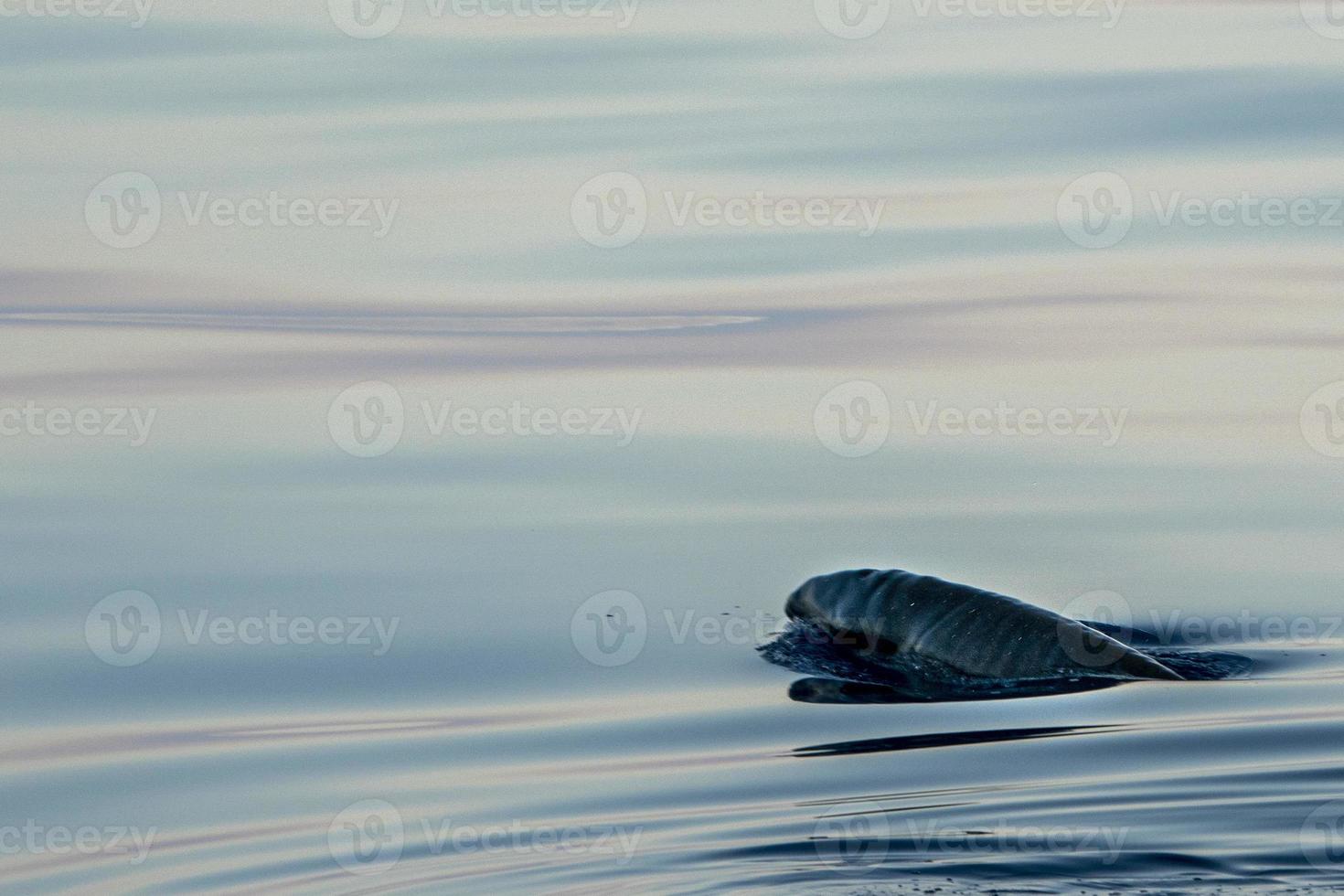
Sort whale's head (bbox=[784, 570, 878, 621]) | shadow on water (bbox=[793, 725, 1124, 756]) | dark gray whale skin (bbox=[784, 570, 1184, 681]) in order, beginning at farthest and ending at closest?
1. whale's head (bbox=[784, 570, 878, 621])
2. dark gray whale skin (bbox=[784, 570, 1184, 681])
3. shadow on water (bbox=[793, 725, 1124, 756])

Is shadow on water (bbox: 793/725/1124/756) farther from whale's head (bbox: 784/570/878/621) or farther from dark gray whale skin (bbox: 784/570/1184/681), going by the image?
whale's head (bbox: 784/570/878/621)

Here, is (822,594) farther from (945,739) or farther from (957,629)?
(945,739)

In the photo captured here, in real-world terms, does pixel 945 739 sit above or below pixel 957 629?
below

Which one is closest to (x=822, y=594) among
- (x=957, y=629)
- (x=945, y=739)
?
(x=957, y=629)

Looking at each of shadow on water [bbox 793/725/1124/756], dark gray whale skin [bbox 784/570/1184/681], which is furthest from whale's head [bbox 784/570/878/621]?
shadow on water [bbox 793/725/1124/756]

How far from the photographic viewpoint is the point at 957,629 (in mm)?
12172

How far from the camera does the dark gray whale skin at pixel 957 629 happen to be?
11828 mm

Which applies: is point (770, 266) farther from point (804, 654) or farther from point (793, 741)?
point (793, 741)

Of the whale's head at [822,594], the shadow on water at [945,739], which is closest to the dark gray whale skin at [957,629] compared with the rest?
the whale's head at [822,594]

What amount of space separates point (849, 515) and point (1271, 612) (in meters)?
2.73

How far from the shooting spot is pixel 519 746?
35.6ft

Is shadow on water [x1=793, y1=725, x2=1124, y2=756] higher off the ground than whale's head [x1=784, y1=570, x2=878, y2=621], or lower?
lower

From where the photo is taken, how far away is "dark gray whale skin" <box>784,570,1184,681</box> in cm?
1183

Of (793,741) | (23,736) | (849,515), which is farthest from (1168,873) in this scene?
(849,515)
